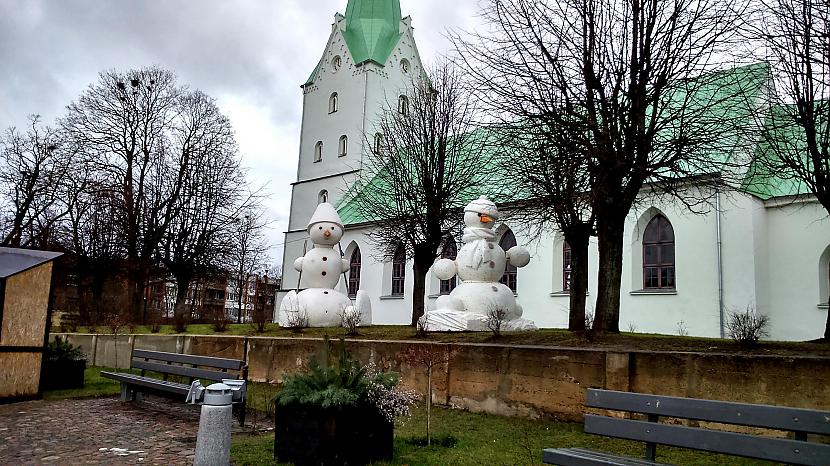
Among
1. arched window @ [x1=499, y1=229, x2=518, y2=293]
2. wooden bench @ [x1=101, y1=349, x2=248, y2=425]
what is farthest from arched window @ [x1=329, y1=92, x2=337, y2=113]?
wooden bench @ [x1=101, y1=349, x2=248, y2=425]

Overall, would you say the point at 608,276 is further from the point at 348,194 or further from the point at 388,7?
the point at 388,7

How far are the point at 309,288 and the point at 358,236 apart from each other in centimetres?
1598

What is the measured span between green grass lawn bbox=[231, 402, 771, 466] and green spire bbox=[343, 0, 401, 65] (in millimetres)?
32773

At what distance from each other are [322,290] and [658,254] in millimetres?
12448

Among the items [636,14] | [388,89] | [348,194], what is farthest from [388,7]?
[636,14]

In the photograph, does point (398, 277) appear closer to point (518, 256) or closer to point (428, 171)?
point (428, 171)

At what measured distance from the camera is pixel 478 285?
1417cm

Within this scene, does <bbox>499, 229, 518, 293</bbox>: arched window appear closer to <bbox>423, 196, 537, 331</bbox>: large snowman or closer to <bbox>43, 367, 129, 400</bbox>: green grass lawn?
<bbox>423, 196, 537, 331</bbox>: large snowman

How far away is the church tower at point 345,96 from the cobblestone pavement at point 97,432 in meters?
27.5

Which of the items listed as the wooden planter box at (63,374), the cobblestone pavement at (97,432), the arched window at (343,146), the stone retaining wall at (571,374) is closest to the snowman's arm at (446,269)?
the stone retaining wall at (571,374)

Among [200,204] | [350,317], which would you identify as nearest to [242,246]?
[200,204]

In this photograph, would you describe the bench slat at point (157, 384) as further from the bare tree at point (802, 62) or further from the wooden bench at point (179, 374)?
the bare tree at point (802, 62)

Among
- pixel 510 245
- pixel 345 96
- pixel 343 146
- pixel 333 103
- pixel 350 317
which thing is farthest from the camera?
pixel 333 103

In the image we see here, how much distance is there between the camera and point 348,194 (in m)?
36.7
